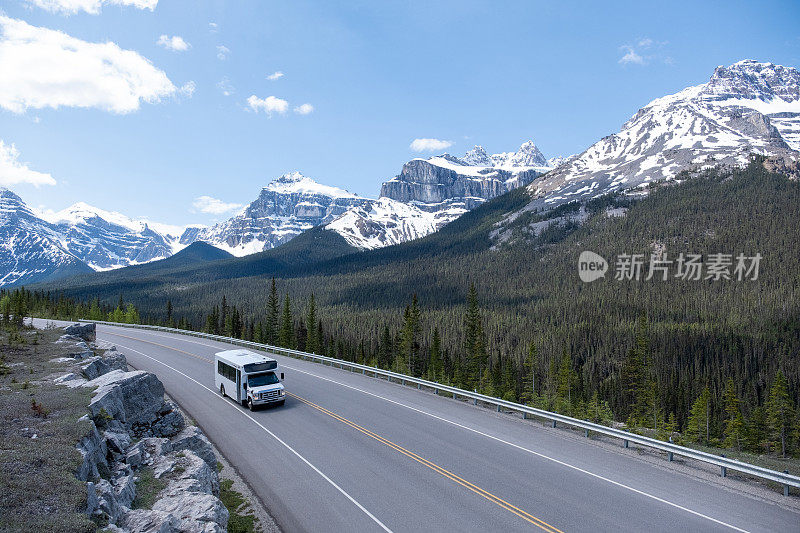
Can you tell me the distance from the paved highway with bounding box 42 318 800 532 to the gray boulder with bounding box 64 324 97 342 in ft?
47.6

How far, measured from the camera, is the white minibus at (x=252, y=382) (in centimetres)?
2453

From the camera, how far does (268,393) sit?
2461cm

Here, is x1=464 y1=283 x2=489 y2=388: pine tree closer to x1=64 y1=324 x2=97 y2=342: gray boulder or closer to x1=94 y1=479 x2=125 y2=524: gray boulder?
x1=64 y1=324 x2=97 y2=342: gray boulder

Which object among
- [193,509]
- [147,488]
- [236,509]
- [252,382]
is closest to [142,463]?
[147,488]

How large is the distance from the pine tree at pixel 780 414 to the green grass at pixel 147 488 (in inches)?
2956

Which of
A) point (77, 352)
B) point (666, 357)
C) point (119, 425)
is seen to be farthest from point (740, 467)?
point (666, 357)

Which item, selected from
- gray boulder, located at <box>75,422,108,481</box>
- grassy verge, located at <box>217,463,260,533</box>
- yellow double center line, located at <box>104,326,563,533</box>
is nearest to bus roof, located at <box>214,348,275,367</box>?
yellow double center line, located at <box>104,326,563,533</box>

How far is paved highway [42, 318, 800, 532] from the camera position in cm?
1265

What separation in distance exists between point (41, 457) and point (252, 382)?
15.3 m

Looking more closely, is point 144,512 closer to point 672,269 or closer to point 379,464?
point 379,464

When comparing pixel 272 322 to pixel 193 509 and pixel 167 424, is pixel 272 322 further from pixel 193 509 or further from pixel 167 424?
pixel 193 509

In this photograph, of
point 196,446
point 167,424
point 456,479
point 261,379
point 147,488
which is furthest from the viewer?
point 261,379

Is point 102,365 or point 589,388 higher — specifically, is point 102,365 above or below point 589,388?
above

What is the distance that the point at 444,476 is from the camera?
15625 millimetres
